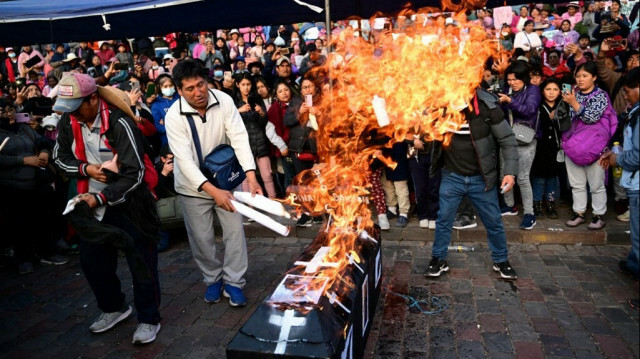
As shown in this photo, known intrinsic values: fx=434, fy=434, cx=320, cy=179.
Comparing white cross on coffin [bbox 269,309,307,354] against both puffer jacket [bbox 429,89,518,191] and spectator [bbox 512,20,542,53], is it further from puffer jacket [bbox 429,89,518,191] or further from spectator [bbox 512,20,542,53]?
spectator [bbox 512,20,542,53]

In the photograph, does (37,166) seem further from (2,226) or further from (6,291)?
(6,291)

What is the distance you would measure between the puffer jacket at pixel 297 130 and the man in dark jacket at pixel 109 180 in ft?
9.73

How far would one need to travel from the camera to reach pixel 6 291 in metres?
5.56

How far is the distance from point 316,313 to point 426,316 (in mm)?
1776

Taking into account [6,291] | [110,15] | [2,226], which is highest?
[110,15]

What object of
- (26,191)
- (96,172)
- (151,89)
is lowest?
(26,191)

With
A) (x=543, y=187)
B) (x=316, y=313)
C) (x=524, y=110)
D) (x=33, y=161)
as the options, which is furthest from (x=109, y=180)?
(x=543, y=187)

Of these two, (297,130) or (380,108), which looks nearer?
(380,108)

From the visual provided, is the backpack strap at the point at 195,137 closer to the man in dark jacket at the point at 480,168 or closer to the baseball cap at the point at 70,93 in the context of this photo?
the baseball cap at the point at 70,93

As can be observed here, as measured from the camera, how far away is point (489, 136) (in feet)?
15.1

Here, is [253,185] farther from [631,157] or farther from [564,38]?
[564,38]

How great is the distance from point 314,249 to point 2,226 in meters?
5.12

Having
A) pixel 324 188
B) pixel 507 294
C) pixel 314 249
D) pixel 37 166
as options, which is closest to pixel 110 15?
pixel 37 166

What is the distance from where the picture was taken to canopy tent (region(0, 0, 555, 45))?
19.5 ft
